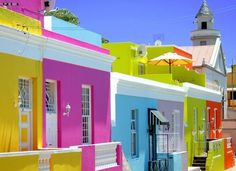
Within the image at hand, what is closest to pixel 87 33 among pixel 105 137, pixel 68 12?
pixel 105 137

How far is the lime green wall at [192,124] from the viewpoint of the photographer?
26781 mm

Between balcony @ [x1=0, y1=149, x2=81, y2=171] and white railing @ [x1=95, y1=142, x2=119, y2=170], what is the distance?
5.71 feet

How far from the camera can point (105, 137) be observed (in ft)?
55.1

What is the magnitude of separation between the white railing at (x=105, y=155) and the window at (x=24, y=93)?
248 centimetres

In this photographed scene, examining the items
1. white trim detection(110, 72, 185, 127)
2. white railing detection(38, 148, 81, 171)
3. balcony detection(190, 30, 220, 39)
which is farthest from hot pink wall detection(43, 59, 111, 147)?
balcony detection(190, 30, 220, 39)

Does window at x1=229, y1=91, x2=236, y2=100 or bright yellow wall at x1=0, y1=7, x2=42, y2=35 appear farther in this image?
window at x1=229, y1=91, x2=236, y2=100

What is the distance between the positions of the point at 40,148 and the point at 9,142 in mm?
1210

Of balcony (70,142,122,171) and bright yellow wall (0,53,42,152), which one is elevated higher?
bright yellow wall (0,53,42,152)

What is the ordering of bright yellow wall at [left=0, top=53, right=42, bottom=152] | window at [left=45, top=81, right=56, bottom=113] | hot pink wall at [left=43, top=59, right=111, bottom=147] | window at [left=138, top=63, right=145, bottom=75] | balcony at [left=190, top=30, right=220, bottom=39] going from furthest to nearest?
1. balcony at [left=190, top=30, right=220, bottom=39]
2. window at [left=138, top=63, right=145, bottom=75]
3. hot pink wall at [left=43, top=59, right=111, bottom=147]
4. window at [left=45, top=81, right=56, bottom=113]
5. bright yellow wall at [left=0, top=53, right=42, bottom=152]

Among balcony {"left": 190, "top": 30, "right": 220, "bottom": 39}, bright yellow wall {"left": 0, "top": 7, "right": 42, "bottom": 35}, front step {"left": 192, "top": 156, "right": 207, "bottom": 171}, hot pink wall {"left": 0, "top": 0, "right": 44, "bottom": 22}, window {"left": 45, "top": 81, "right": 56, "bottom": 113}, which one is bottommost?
front step {"left": 192, "top": 156, "right": 207, "bottom": 171}

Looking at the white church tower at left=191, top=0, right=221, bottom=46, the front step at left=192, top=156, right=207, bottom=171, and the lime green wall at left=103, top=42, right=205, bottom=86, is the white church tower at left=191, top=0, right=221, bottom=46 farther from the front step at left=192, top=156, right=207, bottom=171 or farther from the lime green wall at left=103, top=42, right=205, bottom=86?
the front step at left=192, top=156, right=207, bottom=171

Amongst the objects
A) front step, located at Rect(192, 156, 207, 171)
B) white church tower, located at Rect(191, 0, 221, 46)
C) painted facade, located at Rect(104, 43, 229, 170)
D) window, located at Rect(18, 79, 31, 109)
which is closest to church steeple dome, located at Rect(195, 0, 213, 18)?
white church tower, located at Rect(191, 0, 221, 46)

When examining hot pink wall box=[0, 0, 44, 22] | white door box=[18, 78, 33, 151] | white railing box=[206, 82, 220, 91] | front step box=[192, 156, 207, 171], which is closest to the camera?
white door box=[18, 78, 33, 151]

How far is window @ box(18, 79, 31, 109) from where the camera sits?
12922 mm
